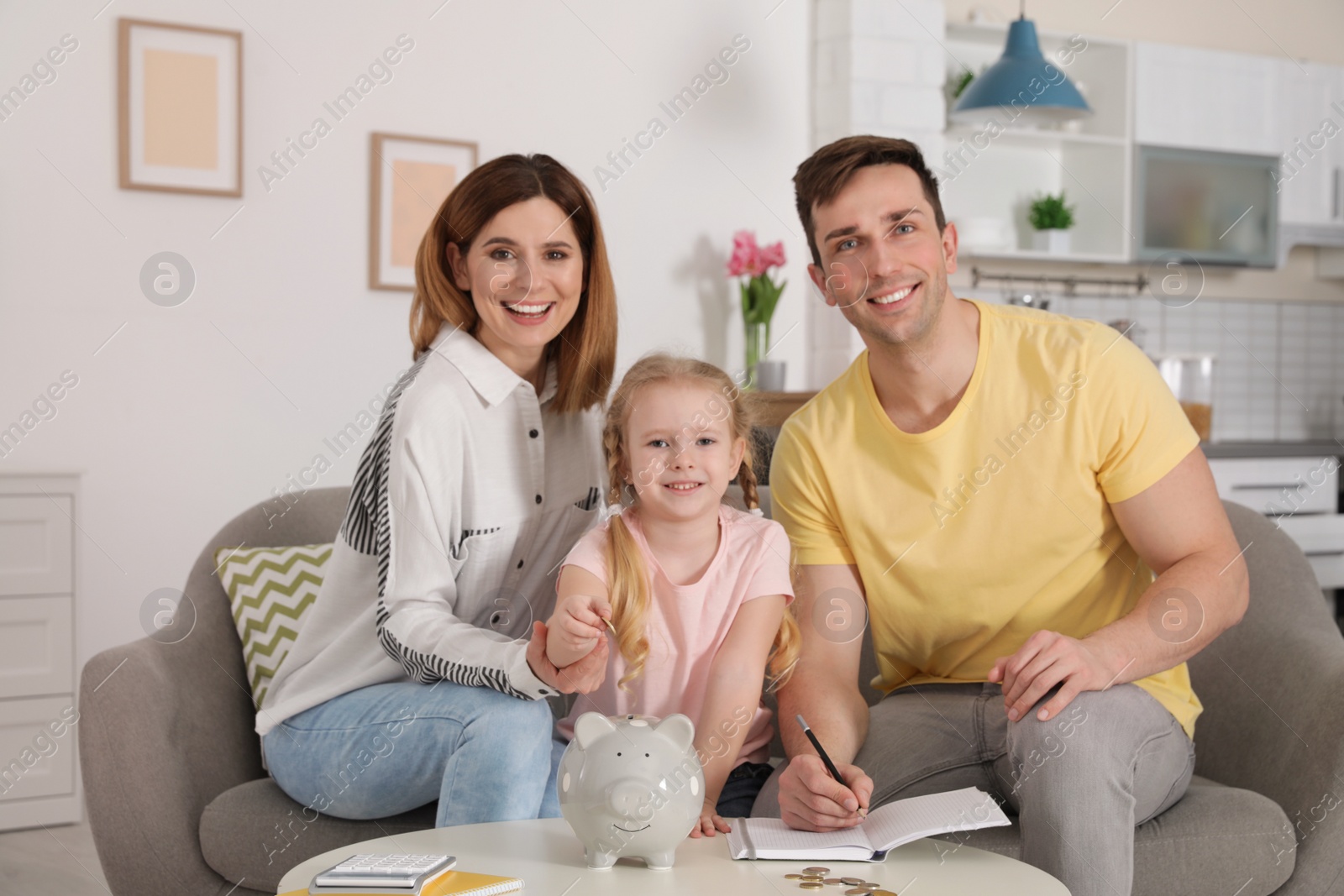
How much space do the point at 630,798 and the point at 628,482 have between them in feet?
2.06

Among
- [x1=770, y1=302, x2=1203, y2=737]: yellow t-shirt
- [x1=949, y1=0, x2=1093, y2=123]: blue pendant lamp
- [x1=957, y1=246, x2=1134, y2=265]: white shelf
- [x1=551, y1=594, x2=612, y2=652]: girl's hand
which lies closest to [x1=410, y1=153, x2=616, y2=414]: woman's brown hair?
[x1=770, y1=302, x2=1203, y2=737]: yellow t-shirt

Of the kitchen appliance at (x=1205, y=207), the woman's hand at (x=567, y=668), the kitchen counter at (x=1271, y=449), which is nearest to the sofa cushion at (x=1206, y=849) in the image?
the woman's hand at (x=567, y=668)

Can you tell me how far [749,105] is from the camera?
3.77m

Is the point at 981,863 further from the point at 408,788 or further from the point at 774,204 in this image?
the point at 774,204

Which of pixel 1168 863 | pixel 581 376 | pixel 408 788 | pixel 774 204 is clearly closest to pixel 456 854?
pixel 408 788

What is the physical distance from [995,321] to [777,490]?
15.5 inches

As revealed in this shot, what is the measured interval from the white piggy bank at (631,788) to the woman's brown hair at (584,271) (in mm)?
685

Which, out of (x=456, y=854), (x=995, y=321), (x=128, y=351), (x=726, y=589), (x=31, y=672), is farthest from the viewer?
(x=128, y=351)

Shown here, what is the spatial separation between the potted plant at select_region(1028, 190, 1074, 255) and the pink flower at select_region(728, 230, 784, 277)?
40.8 inches

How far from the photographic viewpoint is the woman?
1413 mm

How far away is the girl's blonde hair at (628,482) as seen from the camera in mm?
1541

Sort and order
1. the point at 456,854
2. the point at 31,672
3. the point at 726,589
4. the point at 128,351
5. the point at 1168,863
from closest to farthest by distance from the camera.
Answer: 1. the point at 456,854
2. the point at 1168,863
3. the point at 726,589
4. the point at 31,672
5. the point at 128,351

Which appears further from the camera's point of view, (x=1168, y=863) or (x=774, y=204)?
(x=774, y=204)

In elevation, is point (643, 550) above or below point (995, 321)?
below
